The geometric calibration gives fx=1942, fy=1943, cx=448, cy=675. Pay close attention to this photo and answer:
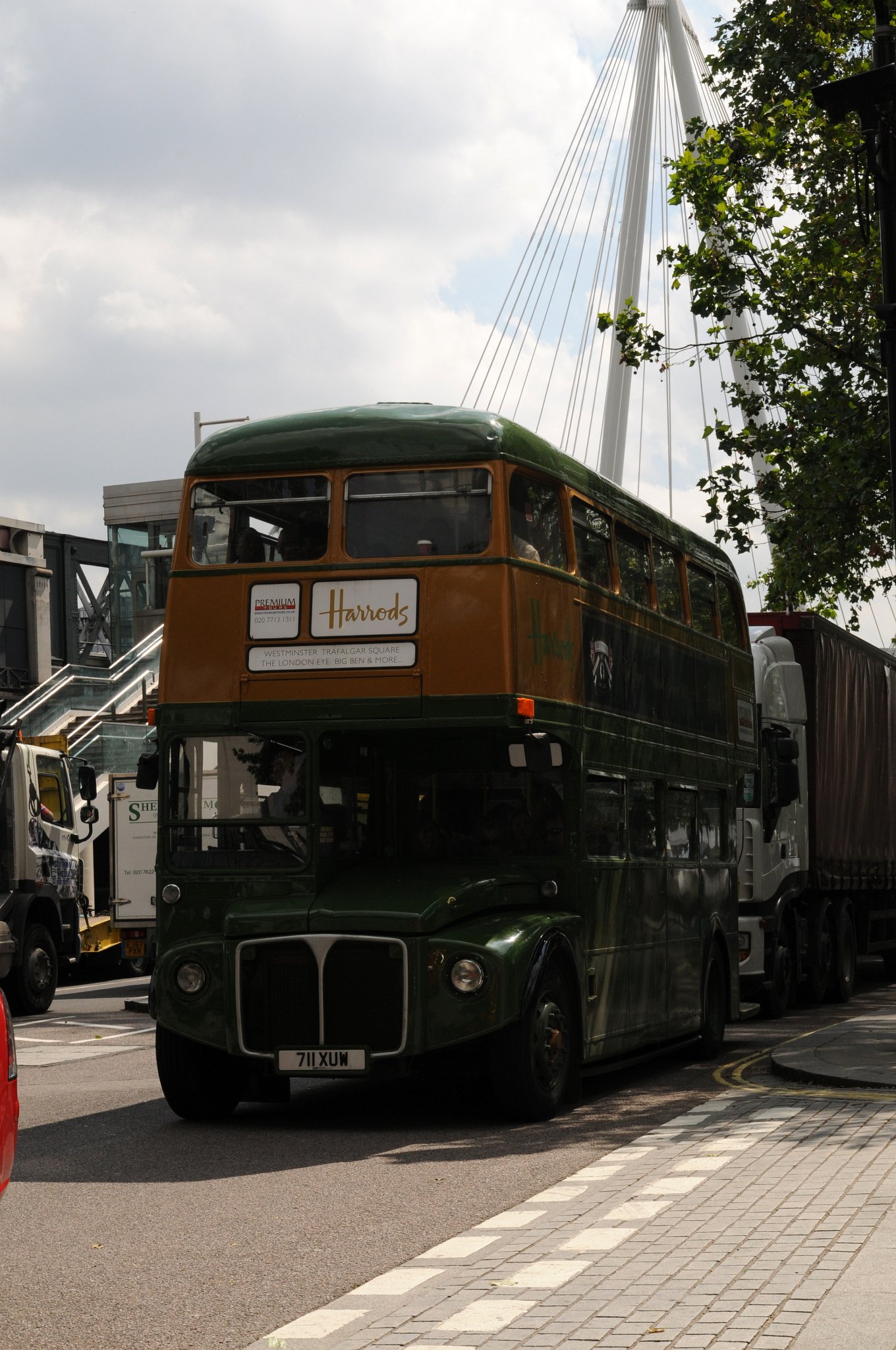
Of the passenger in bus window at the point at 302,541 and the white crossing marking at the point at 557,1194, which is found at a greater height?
the passenger in bus window at the point at 302,541

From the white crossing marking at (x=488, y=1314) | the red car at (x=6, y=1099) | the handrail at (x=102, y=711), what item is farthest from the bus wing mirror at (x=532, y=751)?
the handrail at (x=102, y=711)

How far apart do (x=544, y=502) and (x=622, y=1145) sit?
13.0 ft

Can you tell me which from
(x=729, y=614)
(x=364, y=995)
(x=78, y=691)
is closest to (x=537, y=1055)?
(x=364, y=995)

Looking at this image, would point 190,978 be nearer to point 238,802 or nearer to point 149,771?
point 238,802

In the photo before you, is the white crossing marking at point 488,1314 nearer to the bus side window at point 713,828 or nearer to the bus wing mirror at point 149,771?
the bus wing mirror at point 149,771

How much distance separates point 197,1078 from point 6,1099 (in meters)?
5.59

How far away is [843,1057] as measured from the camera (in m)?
13.3

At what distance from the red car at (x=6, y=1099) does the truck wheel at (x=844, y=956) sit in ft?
54.0

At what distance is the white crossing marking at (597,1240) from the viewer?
7.21 meters

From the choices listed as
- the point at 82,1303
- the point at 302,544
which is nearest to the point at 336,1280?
the point at 82,1303

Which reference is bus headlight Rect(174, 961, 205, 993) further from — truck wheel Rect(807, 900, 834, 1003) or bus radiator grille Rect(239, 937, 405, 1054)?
truck wheel Rect(807, 900, 834, 1003)

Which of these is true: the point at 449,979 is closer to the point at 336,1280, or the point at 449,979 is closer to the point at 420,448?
the point at 420,448

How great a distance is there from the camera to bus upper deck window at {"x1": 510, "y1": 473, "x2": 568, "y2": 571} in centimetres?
1152

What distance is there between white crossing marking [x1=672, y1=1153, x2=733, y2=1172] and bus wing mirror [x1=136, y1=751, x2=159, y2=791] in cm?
418
